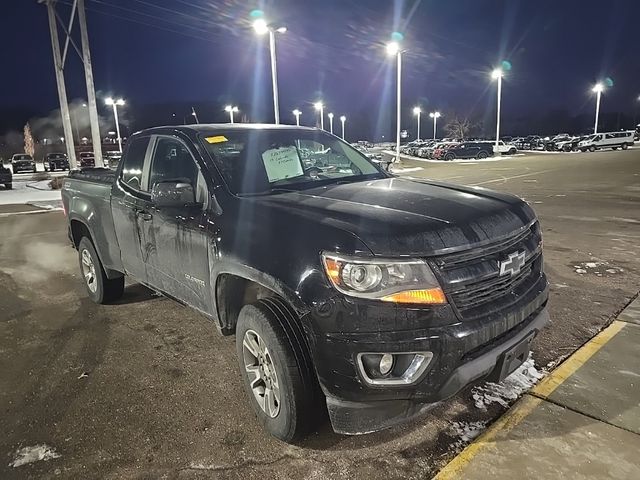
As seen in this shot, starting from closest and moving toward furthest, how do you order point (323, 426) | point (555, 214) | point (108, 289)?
point (323, 426) → point (108, 289) → point (555, 214)

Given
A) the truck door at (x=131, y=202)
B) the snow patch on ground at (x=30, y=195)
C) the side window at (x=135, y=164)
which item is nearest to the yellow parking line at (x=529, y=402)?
the truck door at (x=131, y=202)

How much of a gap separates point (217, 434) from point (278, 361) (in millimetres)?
750

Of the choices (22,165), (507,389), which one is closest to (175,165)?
(507,389)

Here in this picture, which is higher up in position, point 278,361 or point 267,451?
point 278,361

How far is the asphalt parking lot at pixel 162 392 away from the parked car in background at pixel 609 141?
1770 inches

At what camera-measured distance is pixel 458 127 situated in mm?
82062

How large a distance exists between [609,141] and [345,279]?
51.1m

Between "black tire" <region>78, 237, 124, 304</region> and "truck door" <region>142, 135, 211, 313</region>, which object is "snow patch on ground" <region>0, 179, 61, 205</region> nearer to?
"black tire" <region>78, 237, 124, 304</region>

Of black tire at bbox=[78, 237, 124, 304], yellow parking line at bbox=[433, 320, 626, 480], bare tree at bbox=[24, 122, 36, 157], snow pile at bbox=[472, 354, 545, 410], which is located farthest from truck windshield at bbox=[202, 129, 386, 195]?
bare tree at bbox=[24, 122, 36, 157]

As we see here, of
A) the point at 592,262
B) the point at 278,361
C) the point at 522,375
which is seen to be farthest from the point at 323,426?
the point at 592,262

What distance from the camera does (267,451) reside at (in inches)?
109

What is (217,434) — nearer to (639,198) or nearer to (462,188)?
(462,188)

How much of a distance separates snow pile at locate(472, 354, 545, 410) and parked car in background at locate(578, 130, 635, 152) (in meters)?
49.2

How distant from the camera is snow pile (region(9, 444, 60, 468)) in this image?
2.73 meters
